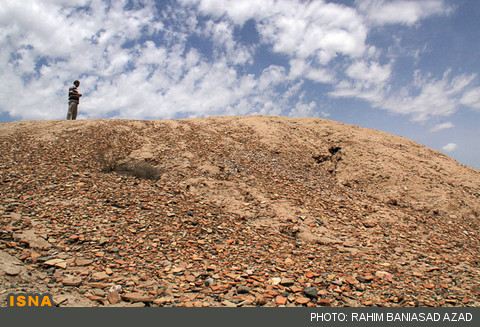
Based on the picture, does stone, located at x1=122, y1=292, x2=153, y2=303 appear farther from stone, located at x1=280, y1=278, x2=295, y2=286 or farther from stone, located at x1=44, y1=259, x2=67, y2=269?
stone, located at x1=280, y1=278, x2=295, y2=286

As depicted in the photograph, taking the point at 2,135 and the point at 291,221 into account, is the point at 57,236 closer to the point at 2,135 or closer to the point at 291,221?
the point at 291,221

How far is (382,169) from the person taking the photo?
7238 mm

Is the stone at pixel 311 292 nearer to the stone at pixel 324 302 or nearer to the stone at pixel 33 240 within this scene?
the stone at pixel 324 302

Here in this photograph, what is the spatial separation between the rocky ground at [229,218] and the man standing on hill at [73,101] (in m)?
1.40

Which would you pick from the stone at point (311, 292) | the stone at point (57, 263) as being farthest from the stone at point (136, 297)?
the stone at point (311, 292)

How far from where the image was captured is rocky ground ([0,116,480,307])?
3297mm

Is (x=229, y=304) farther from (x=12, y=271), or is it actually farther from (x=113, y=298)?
(x=12, y=271)

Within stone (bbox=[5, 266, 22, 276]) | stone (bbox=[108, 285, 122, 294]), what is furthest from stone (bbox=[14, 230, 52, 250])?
stone (bbox=[108, 285, 122, 294])

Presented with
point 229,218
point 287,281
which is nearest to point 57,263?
point 229,218

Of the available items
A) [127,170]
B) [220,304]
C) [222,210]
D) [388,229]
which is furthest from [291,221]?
[127,170]

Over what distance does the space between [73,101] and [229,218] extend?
8.48m

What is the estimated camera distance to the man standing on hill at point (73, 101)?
1002 centimetres

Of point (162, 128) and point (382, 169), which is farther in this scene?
point (162, 128)

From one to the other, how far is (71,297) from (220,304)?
159 centimetres
